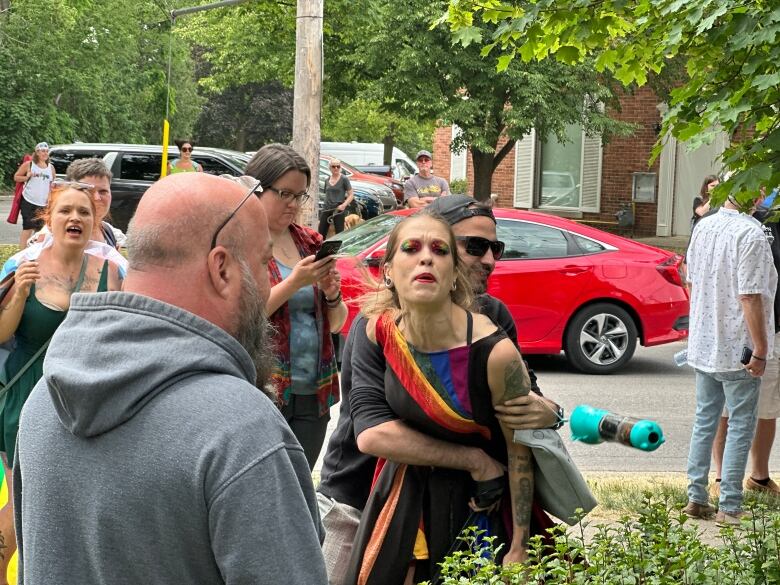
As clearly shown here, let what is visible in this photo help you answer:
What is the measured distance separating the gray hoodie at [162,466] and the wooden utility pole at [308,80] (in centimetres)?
1253

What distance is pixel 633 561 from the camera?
314cm

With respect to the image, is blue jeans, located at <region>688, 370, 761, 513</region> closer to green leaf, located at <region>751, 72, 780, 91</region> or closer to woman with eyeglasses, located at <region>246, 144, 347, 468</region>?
woman with eyeglasses, located at <region>246, 144, 347, 468</region>

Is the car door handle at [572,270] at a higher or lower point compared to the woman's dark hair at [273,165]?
lower

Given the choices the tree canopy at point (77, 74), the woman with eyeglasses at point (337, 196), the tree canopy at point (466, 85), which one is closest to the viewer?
the woman with eyeglasses at point (337, 196)

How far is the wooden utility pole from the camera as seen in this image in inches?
563

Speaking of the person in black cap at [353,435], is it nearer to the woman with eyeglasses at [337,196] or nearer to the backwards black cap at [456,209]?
the backwards black cap at [456,209]

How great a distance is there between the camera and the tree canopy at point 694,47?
3.91 metres

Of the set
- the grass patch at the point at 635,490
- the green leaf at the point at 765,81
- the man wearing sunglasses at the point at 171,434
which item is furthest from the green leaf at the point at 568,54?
the man wearing sunglasses at the point at 171,434

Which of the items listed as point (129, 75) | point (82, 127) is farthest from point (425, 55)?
Result: point (129, 75)

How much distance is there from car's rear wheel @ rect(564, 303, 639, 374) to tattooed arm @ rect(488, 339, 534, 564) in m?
8.33

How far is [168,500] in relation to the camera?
167 cm

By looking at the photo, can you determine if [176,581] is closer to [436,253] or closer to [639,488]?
[436,253]

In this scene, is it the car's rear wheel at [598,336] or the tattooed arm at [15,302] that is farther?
the car's rear wheel at [598,336]

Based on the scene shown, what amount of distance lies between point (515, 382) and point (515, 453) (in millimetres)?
212
